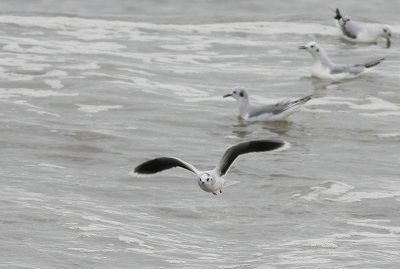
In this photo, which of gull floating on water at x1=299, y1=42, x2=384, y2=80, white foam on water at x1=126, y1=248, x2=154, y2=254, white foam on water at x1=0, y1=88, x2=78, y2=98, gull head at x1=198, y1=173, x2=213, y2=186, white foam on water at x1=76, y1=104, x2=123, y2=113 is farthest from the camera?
gull floating on water at x1=299, y1=42, x2=384, y2=80

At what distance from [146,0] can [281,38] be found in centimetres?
628

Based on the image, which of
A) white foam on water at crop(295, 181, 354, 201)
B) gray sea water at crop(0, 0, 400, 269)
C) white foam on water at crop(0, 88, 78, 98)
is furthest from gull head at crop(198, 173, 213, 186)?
white foam on water at crop(0, 88, 78, 98)

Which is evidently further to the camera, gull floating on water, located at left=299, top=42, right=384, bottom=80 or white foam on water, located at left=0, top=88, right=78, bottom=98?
gull floating on water, located at left=299, top=42, right=384, bottom=80

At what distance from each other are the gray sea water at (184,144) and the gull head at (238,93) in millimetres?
357

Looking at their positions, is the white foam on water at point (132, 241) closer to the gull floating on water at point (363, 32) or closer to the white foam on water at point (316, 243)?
the white foam on water at point (316, 243)

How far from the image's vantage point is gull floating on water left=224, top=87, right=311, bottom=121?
18.8 m

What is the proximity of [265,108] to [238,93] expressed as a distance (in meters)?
0.60

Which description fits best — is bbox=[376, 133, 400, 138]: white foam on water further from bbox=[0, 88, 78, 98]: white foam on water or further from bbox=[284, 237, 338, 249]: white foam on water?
bbox=[284, 237, 338, 249]: white foam on water

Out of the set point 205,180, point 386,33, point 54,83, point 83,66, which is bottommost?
point 205,180

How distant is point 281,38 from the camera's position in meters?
26.3

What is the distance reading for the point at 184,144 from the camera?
17.1 meters

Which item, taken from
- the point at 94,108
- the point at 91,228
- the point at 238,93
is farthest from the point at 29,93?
the point at 91,228

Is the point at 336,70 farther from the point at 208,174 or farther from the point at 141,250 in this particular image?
the point at 141,250

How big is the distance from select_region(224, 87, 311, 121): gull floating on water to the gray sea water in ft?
0.83
